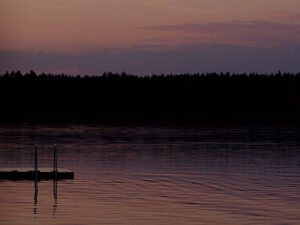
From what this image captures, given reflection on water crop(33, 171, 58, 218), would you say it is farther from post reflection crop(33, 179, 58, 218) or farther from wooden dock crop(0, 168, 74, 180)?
wooden dock crop(0, 168, 74, 180)

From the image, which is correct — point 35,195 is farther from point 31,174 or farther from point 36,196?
point 31,174

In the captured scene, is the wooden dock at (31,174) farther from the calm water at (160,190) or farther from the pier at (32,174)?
the calm water at (160,190)

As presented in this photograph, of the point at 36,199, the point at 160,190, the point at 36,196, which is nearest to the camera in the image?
the point at 36,199

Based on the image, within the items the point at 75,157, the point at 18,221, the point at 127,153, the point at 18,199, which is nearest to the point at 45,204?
the point at 18,199

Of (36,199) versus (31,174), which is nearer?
(36,199)

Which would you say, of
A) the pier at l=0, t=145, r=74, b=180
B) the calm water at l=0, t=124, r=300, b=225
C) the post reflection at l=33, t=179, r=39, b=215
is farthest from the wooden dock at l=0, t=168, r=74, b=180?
the post reflection at l=33, t=179, r=39, b=215

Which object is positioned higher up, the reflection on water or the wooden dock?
the wooden dock

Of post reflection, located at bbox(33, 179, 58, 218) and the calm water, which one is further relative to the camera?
post reflection, located at bbox(33, 179, 58, 218)

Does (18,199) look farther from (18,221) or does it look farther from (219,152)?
(219,152)

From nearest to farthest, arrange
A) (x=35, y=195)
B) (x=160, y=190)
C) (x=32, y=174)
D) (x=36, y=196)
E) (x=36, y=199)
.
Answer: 1. (x=36, y=199)
2. (x=36, y=196)
3. (x=35, y=195)
4. (x=160, y=190)
5. (x=32, y=174)

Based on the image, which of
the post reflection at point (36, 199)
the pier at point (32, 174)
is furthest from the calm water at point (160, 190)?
the pier at point (32, 174)

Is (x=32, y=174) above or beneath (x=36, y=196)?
above

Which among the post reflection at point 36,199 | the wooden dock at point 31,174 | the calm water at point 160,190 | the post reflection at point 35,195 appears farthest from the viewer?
the wooden dock at point 31,174

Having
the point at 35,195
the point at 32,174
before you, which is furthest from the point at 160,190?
the point at 32,174
